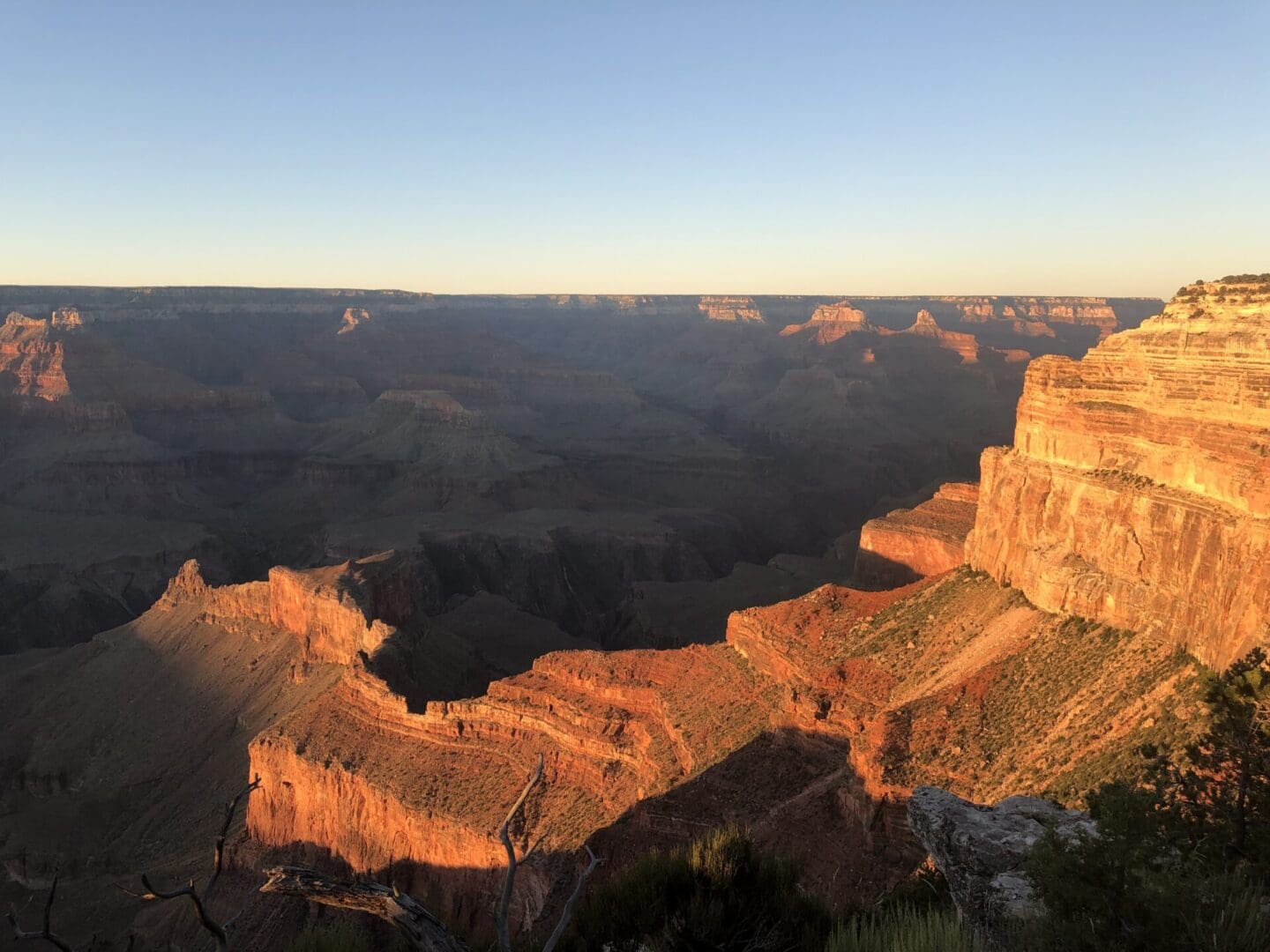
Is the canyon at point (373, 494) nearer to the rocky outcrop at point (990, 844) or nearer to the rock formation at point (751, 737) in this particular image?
the rock formation at point (751, 737)

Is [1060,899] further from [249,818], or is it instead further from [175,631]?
[175,631]

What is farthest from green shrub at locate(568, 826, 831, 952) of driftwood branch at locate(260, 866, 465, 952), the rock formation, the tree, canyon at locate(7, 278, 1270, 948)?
the rock formation

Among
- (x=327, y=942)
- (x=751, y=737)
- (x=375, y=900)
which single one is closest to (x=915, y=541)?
(x=751, y=737)

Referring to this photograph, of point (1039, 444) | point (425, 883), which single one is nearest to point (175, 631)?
point (425, 883)

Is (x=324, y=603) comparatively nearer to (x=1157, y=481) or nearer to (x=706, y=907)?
(x=1157, y=481)

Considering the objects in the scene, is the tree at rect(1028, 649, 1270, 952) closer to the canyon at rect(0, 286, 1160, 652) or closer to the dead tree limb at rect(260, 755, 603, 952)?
the dead tree limb at rect(260, 755, 603, 952)

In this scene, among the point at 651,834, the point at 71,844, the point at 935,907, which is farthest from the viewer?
the point at 71,844
